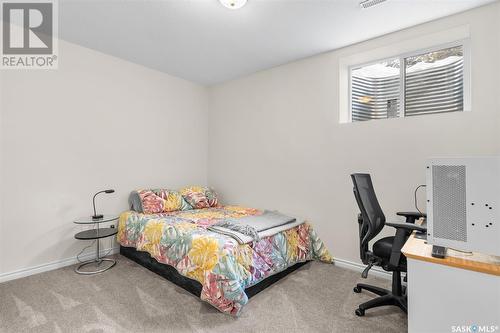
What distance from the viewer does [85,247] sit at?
9.98ft

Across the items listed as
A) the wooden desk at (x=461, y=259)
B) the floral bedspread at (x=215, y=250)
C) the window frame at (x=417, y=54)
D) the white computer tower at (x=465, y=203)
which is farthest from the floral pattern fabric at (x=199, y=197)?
the white computer tower at (x=465, y=203)

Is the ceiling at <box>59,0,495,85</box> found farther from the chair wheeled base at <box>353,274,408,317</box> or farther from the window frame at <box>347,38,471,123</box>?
the chair wheeled base at <box>353,274,408,317</box>

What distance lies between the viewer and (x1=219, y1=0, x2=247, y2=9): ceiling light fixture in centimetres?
210

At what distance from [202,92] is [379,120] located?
9.68ft

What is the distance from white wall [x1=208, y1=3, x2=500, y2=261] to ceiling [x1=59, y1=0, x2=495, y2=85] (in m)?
0.24

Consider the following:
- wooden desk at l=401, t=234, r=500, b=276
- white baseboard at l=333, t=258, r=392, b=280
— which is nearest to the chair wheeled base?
white baseboard at l=333, t=258, r=392, b=280

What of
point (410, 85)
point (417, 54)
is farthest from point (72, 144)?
point (417, 54)

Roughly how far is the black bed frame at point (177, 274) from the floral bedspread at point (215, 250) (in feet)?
0.34

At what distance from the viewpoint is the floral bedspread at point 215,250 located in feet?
6.44

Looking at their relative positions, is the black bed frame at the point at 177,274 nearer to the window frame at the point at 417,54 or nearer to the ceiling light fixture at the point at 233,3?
the window frame at the point at 417,54

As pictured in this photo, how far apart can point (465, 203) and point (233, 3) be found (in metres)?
2.18

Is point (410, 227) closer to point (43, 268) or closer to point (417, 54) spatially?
point (417, 54)

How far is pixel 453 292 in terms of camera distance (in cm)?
121

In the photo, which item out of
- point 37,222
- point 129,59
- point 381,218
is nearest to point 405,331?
point 381,218
